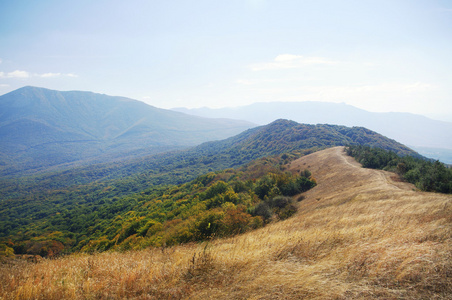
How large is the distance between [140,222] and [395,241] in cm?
3356

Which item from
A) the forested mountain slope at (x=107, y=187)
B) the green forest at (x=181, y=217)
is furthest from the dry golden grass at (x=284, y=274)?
the forested mountain slope at (x=107, y=187)

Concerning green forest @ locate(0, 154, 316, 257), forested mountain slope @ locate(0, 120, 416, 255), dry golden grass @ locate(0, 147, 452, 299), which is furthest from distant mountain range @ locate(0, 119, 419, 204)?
dry golden grass @ locate(0, 147, 452, 299)

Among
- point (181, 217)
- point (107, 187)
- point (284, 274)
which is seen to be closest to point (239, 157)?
point (107, 187)

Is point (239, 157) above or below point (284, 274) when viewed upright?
below

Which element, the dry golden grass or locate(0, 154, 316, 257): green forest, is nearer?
the dry golden grass

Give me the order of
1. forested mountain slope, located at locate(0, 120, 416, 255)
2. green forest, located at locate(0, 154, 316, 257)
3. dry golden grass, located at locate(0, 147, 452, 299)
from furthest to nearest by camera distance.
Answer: forested mountain slope, located at locate(0, 120, 416, 255)
green forest, located at locate(0, 154, 316, 257)
dry golden grass, located at locate(0, 147, 452, 299)

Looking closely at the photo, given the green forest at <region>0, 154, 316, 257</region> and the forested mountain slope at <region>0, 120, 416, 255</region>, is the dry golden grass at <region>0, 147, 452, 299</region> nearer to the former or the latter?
the green forest at <region>0, 154, 316, 257</region>

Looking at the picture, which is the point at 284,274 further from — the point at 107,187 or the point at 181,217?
the point at 107,187

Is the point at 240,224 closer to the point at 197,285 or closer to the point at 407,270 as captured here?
the point at 197,285

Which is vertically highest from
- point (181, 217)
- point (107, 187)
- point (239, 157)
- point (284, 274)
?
point (284, 274)

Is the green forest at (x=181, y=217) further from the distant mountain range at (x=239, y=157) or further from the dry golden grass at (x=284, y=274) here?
the distant mountain range at (x=239, y=157)

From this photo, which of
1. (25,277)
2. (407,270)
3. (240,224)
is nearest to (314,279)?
(407,270)

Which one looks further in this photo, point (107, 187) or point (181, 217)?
point (107, 187)

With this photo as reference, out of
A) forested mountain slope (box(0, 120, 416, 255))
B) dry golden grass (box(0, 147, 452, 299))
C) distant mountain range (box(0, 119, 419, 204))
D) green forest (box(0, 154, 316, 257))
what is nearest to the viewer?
dry golden grass (box(0, 147, 452, 299))
